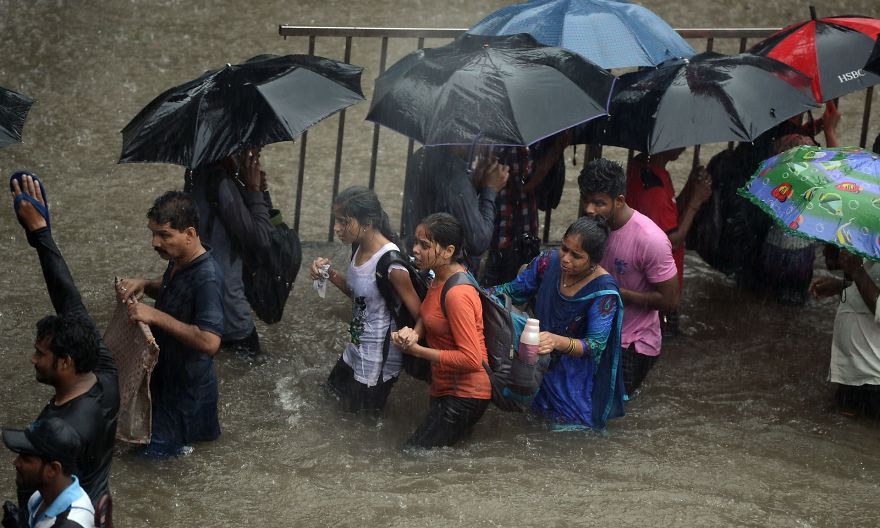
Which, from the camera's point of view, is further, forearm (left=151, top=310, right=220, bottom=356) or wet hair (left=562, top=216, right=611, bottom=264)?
wet hair (left=562, top=216, right=611, bottom=264)

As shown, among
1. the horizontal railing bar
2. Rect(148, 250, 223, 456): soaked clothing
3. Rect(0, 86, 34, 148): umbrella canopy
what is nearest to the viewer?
Rect(0, 86, 34, 148): umbrella canopy

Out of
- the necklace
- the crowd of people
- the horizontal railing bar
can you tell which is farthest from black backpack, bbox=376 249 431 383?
the horizontal railing bar

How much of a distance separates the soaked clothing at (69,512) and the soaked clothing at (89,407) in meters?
0.26

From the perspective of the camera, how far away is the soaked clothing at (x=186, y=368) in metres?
5.17

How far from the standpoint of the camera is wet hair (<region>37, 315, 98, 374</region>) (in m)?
3.83

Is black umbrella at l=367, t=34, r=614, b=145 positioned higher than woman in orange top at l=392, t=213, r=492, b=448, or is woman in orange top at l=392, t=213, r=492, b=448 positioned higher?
black umbrella at l=367, t=34, r=614, b=145

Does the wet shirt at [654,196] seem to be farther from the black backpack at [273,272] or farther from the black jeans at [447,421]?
the black backpack at [273,272]

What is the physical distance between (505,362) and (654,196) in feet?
5.73

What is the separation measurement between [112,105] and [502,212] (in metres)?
5.71

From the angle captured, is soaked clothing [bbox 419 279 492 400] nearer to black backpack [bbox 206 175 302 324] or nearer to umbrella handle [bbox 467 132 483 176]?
umbrella handle [bbox 467 132 483 176]

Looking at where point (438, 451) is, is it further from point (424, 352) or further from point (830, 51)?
point (830, 51)

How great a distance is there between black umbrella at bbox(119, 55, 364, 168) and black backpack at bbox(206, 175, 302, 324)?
0.65 metres

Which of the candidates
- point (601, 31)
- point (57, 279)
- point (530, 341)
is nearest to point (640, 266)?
point (530, 341)

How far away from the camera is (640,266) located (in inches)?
235
